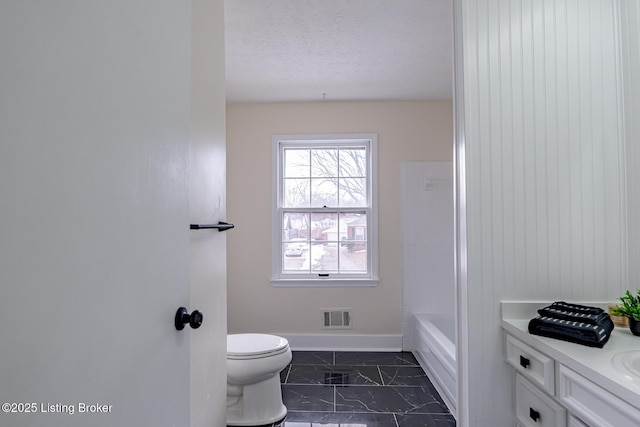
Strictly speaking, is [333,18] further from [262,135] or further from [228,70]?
[262,135]

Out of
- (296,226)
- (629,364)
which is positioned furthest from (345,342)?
(629,364)

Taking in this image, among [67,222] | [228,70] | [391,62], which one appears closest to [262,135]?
[228,70]

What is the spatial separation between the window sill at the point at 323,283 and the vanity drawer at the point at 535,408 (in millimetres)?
2015

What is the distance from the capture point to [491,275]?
1.47 metres

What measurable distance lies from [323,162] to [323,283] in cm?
121

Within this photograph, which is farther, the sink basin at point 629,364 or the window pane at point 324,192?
the window pane at point 324,192

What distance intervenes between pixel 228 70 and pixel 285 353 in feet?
7.00

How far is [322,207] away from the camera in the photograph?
3531 millimetres

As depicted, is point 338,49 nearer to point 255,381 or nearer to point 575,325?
point 575,325

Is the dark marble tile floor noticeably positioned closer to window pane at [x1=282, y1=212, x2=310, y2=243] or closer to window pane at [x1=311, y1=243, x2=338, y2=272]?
window pane at [x1=311, y1=243, x2=338, y2=272]

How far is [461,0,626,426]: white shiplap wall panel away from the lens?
146 cm

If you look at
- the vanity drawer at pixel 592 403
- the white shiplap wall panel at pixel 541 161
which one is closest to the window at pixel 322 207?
the white shiplap wall panel at pixel 541 161

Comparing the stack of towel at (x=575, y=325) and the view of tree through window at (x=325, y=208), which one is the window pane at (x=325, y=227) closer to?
the view of tree through window at (x=325, y=208)

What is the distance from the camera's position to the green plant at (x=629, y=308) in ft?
4.15
